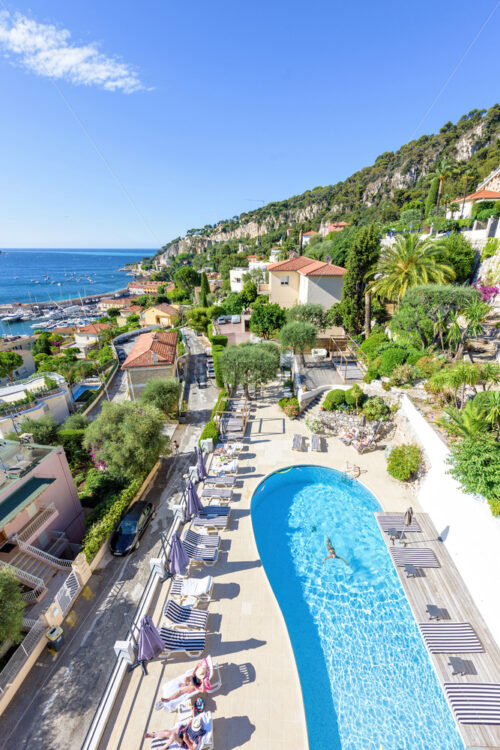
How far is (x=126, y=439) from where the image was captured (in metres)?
16.7

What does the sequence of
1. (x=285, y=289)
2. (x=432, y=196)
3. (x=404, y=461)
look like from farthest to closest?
(x=432, y=196) → (x=285, y=289) → (x=404, y=461)

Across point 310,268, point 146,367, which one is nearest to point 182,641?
point 146,367

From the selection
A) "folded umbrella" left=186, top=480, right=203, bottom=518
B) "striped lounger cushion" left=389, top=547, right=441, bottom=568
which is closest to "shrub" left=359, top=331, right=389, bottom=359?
"striped lounger cushion" left=389, top=547, right=441, bottom=568

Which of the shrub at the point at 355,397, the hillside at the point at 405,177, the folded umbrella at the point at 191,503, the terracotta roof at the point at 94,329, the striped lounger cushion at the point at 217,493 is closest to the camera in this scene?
the folded umbrella at the point at 191,503

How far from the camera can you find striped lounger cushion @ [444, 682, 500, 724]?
766cm

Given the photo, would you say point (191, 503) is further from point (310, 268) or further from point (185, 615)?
point (310, 268)

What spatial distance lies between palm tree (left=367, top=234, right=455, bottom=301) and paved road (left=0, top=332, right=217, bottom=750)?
76.1 feet

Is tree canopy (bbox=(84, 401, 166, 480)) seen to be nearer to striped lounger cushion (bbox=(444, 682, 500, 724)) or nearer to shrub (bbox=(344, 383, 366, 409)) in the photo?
shrub (bbox=(344, 383, 366, 409))

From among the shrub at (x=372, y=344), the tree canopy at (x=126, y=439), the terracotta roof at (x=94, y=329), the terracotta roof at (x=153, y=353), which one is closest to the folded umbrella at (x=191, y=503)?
the tree canopy at (x=126, y=439)

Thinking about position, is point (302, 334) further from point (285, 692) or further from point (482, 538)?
point (285, 692)

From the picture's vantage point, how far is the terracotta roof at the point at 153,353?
28.4 metres

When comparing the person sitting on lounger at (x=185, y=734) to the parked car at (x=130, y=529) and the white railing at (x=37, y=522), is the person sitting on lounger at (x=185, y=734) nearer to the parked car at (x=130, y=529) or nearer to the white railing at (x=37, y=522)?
the parked car at (x=130, y=529)

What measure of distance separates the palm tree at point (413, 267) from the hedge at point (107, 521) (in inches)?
915

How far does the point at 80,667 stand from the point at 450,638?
452 inches
